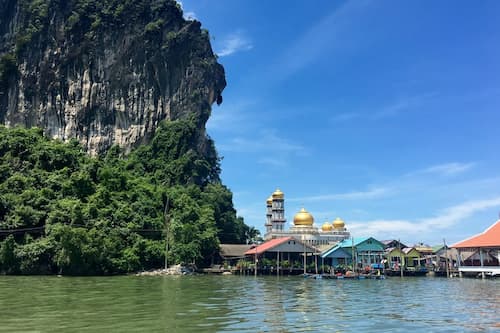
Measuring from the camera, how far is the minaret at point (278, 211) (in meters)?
69.6

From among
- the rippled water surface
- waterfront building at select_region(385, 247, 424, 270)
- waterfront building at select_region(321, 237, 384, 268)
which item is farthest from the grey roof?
the rippled water surface

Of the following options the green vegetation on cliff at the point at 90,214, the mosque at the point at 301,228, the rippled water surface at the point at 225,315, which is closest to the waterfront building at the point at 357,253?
the mosque at the point at 301,228

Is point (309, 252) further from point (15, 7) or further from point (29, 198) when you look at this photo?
point (15, 7)

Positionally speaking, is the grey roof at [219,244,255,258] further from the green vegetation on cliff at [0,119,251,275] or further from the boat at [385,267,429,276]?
the boat at [385,267,429,276]

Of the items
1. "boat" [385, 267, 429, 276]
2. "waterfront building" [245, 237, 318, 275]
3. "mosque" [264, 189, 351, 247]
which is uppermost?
"mosque" [264, 189, 351, 247]

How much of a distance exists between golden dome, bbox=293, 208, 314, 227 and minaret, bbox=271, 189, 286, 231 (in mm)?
5685

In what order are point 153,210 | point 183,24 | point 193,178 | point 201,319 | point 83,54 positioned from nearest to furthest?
point 201,319, point 153,210, point 193,178, point 83,54, point 183,24

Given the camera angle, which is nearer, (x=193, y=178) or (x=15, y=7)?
(x=193, y=178)

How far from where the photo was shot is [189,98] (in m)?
66.1

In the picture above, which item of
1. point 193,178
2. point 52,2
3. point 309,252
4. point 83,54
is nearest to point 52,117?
point 83,54

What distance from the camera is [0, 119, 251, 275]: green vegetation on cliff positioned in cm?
3388

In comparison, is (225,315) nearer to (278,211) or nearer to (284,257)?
(284,257)

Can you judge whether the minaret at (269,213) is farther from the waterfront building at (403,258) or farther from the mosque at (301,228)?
the waterfront building at (403,258)

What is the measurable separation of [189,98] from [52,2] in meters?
22.5
